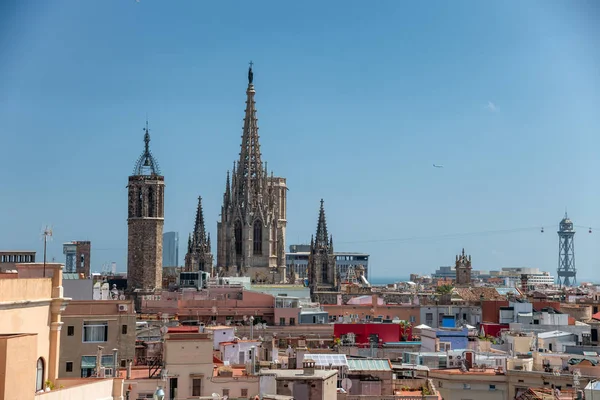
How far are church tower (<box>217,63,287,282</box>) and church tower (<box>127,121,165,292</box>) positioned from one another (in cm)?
2789

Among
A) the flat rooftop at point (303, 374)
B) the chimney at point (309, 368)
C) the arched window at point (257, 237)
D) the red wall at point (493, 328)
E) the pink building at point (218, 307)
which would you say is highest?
the arched window at point (257, 237)

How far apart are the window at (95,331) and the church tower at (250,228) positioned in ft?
232

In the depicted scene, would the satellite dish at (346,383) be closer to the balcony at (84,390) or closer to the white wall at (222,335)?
the white wall at (222,335)

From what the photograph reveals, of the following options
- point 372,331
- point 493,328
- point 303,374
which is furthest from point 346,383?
point 493,328

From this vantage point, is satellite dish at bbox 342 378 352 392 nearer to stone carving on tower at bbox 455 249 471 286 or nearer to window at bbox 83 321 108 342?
window at bbox 83 321 108 342

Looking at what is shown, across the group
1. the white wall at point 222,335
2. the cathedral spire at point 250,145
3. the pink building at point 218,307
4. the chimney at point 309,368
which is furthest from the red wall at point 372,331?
the cathedral spire at point 250,145

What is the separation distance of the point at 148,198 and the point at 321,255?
35.5m

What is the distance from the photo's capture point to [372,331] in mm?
52281

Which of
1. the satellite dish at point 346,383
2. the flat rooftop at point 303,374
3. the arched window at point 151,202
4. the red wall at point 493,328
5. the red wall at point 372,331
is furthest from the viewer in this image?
the arched window at point 151,202

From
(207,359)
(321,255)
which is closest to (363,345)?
(207,359)

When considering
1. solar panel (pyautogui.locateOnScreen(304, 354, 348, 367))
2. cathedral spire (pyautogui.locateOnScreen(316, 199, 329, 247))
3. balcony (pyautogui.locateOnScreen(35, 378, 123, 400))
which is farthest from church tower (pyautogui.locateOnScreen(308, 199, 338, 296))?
balcony (pyautogui.locateOnScreen(35, 378, 123, 400))

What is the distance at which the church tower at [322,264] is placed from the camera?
104 meters

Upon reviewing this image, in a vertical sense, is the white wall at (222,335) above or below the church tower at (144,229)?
below

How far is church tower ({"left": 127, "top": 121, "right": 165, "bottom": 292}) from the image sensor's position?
238 feet
